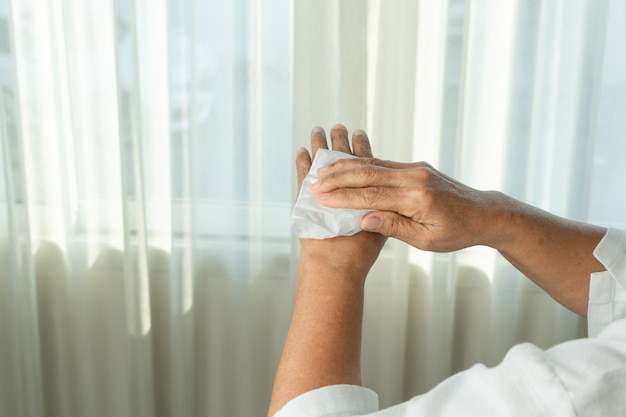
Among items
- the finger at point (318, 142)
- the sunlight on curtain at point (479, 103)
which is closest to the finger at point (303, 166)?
the finger at point (318, 142)

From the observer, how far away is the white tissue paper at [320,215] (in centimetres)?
92

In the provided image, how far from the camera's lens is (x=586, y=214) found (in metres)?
1.58

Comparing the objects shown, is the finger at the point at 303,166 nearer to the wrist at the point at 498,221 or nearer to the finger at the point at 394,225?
the finger at the point at 394,225

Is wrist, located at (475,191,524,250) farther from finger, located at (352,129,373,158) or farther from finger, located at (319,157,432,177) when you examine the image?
finger, located at (352,129,373,158)

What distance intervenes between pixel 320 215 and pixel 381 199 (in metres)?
0.10

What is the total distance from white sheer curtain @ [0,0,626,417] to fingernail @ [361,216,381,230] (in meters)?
0.68

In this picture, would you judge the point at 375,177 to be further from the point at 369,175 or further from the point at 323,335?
the point at 323,335

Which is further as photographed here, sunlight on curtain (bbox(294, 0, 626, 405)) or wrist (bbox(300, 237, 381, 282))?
sunlight on curtain (bbox(294, 0, 626, 405))

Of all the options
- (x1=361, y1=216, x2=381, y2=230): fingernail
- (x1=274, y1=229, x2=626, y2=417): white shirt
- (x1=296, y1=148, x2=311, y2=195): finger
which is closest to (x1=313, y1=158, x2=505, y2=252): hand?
(x1=361, y1=216, x2=381, y2=230): fingernail

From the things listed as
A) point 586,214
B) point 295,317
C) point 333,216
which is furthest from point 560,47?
point 295,317

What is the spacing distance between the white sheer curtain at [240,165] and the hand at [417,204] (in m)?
0.65

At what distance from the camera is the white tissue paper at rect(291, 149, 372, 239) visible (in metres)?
0.92

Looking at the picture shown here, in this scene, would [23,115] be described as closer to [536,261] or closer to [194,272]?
[194,272]

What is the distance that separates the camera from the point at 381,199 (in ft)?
2.99
